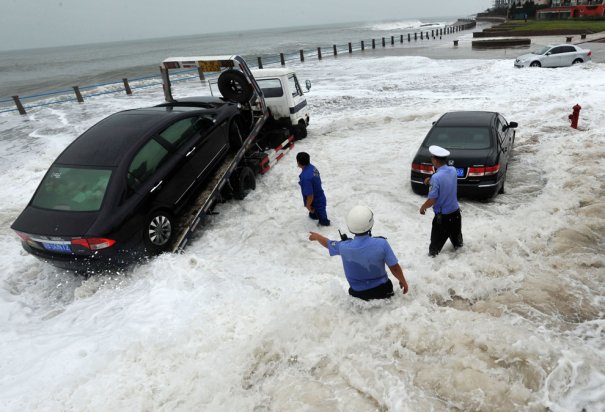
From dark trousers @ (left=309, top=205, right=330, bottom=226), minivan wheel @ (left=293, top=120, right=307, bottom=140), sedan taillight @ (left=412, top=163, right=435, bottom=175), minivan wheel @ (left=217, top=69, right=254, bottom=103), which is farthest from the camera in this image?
minivan wheel @ (left=293, top=120, right=307, bottom=140)

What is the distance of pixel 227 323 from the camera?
13.2 feet

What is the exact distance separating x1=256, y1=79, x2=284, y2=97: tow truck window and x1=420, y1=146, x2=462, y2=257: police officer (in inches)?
254

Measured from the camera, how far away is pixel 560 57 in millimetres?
18531

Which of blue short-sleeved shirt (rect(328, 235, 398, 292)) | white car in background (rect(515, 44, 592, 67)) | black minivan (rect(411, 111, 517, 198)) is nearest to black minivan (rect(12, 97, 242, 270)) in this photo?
blue short-sleeved shirt (rect(328, 235, 398, 292))

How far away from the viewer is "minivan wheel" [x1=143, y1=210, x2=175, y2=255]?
17.4 feet

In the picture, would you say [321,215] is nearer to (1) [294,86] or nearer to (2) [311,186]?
(2) [311,186]

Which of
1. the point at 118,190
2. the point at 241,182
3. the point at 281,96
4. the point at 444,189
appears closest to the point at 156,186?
the point at 118,190

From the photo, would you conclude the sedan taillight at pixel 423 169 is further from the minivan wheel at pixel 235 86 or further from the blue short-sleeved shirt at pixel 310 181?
the minivan wheel at pixel 235 86

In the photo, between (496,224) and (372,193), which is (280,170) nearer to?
(372,193)

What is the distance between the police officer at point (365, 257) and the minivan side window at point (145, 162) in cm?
305

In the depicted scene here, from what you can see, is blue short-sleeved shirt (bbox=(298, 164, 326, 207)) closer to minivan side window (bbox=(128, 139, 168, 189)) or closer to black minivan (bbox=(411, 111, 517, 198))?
black minivan (bbox=(411, 111, 517, 198))

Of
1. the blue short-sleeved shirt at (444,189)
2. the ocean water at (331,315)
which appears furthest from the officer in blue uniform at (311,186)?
the blue short-sleeved shirt at (444,189)

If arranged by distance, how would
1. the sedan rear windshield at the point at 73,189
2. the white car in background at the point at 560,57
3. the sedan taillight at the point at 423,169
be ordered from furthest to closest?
the white car in background at the point at 560,57 → the sedan taillight at the point at 423,169 → the sedan rear windshield at the point at 73,189

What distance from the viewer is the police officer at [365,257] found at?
10.5 ft
